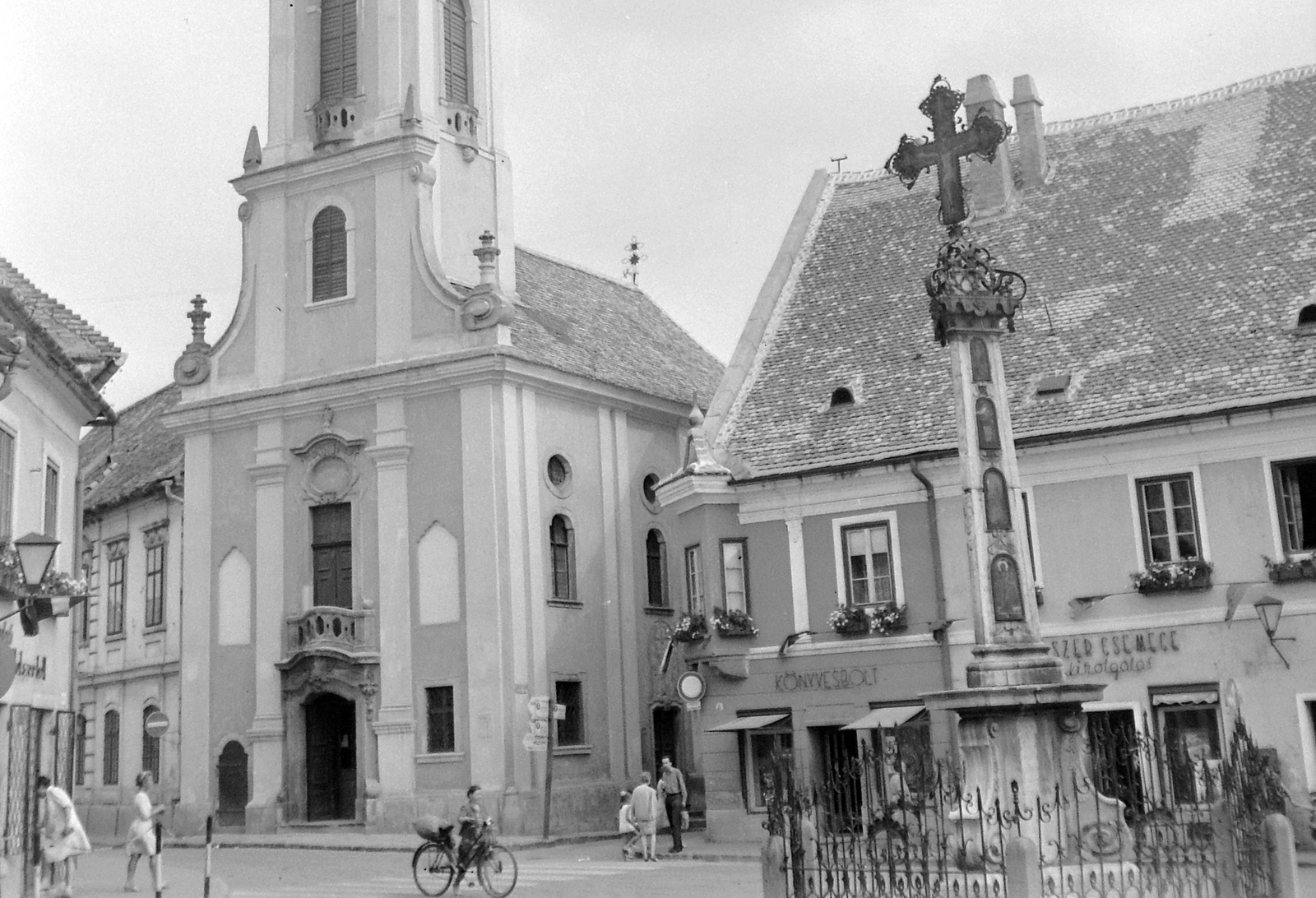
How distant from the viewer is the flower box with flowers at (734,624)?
28953mm

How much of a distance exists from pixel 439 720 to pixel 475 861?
13112mm

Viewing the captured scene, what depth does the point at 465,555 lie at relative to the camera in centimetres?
3381

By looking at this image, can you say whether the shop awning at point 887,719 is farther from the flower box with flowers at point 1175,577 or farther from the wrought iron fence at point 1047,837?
the wrought iron fence at point 1047,837

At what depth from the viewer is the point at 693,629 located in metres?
29.5

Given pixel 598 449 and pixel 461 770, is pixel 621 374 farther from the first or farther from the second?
pixel 461 770

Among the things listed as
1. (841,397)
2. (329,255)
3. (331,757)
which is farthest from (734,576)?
(329,255)

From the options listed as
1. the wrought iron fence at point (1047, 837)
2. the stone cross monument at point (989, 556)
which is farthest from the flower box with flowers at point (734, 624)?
the wrought iron fence at point (1047, 837)

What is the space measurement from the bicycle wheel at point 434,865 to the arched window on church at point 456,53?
70.3ft

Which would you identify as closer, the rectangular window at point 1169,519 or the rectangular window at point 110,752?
the rectangular window at point 1169,519

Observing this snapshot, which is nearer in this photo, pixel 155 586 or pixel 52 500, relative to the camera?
pixel 52 500

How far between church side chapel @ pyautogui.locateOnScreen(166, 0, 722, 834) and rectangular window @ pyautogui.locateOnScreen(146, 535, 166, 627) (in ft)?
18.6

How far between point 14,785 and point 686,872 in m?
9.49

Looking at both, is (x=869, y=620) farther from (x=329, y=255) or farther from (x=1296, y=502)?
(x=329, y=255)

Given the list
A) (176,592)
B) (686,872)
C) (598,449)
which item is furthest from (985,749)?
(176,592)
